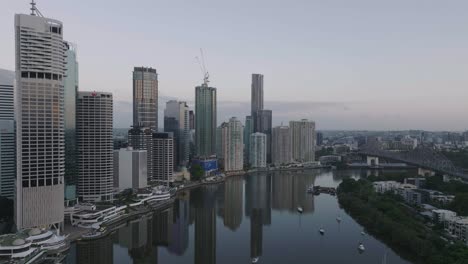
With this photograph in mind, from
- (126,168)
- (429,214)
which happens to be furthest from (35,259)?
(429,214)

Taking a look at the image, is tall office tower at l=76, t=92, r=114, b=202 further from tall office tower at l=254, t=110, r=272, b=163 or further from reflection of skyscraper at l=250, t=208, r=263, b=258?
tall office tower at l=254, t=110, r=272, b=163

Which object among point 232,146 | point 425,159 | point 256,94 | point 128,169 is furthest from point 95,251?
point 256,94

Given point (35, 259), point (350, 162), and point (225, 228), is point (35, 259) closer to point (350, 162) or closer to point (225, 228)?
point (225, 228)

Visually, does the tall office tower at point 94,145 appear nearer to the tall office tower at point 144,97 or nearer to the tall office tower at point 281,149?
→ the tall office tower at point 144,97

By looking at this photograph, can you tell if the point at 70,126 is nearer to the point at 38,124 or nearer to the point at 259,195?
the point at 38,124

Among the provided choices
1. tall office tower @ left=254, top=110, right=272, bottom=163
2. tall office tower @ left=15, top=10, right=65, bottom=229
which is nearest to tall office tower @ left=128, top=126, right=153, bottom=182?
tall office tower @ left=15, top=10, right=65, bottom=229

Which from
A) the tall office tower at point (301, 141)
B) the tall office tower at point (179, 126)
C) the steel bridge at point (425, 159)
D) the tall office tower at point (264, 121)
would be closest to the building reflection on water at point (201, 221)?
the tall office tower at point (179, 126)
